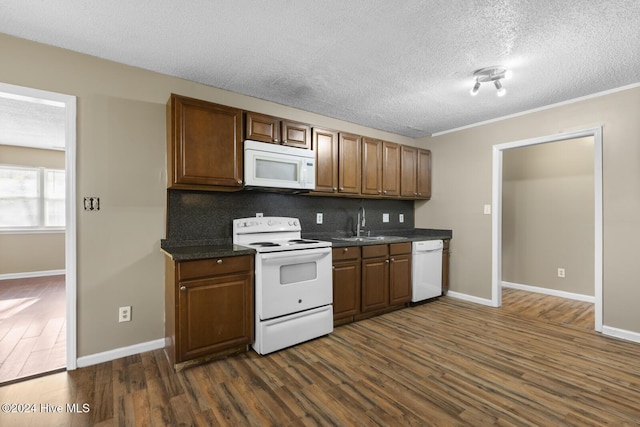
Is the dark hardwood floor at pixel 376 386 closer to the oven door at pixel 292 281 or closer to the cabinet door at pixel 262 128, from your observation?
the oven door at pixel 292 281

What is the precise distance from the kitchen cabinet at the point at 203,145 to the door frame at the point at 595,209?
3.15 meters

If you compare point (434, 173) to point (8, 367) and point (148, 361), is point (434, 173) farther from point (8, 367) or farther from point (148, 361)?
point (8, 367)

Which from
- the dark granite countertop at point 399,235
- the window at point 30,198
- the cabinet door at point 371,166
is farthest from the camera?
the window at point 30,198

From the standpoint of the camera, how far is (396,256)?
359 cm

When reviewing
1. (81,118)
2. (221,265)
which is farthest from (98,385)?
(81,118)

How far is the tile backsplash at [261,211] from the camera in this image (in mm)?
2742

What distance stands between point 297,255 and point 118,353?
163 cm

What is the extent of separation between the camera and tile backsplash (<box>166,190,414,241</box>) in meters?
2.74

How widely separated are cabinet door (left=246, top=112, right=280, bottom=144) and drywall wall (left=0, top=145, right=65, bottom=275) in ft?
16.8

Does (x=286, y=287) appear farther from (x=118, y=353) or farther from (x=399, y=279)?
(x=399, y=279)

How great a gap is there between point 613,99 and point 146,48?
4180 millimetres

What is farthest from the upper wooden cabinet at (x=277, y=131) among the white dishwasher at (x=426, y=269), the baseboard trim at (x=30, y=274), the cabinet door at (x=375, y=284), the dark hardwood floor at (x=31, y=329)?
the baseboard trim at (x=30, y=274)

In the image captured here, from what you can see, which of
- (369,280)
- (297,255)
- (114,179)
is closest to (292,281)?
(297,255)

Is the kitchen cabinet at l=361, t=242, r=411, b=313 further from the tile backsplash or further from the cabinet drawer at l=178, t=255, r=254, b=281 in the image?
the cabinet drawer at l=178, t=255, r=254, b=281
